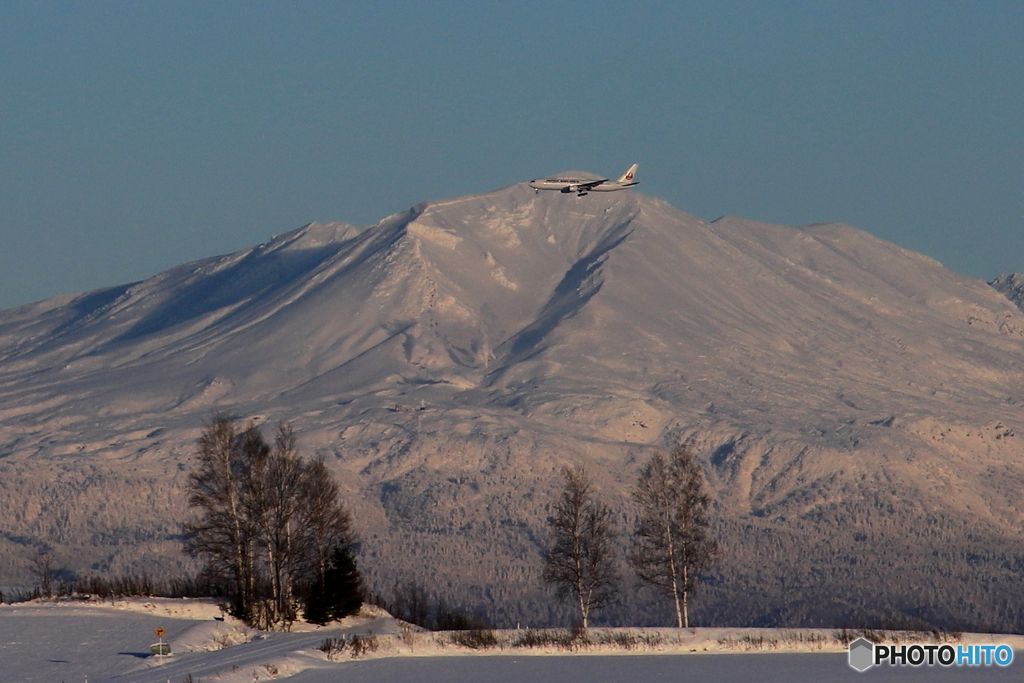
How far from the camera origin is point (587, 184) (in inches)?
4963

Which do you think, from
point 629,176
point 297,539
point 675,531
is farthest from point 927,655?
point 629,176

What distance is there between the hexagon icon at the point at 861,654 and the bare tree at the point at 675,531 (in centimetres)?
1993

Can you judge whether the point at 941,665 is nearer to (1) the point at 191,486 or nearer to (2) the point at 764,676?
(2) the point at 764,676

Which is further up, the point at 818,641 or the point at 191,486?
the point at 191,486

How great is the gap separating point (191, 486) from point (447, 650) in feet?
64.8

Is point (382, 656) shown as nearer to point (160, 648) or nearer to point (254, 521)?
point (160, 648)

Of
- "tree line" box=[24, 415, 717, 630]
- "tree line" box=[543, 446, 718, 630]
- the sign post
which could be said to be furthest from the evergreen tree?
the sign post

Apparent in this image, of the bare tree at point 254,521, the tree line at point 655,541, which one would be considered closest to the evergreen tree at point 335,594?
the bare tree at point 254,521

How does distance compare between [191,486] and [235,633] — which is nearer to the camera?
[235,633]

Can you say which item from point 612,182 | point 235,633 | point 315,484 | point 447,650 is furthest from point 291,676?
point 612,182

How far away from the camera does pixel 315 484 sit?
81.7m

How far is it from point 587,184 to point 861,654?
7218cm

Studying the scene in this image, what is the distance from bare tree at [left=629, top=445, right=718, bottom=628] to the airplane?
42489 millimetres

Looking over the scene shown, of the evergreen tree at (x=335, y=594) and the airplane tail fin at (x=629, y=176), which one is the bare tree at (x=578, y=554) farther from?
the airplane tail fin at (x=629, y=176)
